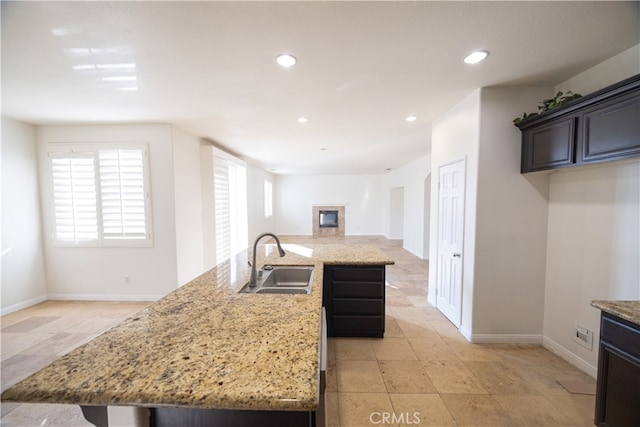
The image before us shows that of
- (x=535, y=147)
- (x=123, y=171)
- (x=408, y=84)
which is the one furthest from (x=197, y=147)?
(x=535, y=147)

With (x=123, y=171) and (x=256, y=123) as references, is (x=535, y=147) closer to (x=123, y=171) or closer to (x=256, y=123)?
(x=256, y=123)

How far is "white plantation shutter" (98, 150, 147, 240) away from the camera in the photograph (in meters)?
3.52

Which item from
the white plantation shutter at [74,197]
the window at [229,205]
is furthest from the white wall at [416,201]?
the white plantation shutter at [74,197]

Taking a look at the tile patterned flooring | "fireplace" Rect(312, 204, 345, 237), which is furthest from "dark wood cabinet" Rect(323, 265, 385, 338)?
"fireplace" Rect(312, 204, 345, 237)

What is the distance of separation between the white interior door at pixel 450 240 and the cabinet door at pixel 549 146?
56 cm

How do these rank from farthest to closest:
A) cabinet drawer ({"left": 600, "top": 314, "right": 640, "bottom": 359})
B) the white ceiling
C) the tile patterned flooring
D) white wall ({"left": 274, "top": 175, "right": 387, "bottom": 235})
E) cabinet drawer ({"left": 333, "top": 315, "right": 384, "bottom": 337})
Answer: white wall ({"left": 274, "top": 175, "right": 387, "bottom": 235}), cabinet drawer ({"left": 333, "top": 315, "right": 384, "bottom": 337}), the tile patterned flooring, the white ceiling, cabinet drawer ({"left": 600, "top": 314, "right": 640, "bottom": 359})

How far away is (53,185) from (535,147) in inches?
243

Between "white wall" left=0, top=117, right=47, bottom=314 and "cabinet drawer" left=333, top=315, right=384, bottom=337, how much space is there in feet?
14.6

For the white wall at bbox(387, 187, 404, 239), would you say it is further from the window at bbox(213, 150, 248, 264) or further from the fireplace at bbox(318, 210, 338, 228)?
the window at bbox(213, 150, 248, 264)

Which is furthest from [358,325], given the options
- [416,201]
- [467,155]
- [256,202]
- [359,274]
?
[256,202]

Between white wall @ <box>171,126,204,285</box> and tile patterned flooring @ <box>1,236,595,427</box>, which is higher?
white wall @ <box>171,126,204,285</box>

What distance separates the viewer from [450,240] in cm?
301

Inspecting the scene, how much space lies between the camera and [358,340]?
8.75ft

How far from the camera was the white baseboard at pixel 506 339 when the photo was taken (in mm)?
2541
